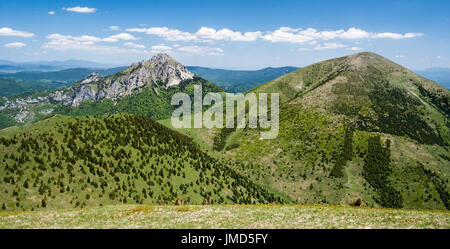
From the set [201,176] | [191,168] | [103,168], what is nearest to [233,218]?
[103,168]

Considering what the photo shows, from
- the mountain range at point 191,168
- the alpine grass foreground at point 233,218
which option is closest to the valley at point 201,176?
the alpine grass foreground at point 233,218

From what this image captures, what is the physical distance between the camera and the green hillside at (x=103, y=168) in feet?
224

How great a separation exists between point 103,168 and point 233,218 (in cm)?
6750

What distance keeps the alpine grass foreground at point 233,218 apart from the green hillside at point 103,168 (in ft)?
75.5

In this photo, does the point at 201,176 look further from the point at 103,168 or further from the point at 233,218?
the point at 233,218

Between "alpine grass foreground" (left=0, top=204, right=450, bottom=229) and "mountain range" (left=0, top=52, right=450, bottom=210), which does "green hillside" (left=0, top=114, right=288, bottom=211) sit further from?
"alpine grass foreground" (left=0, top=204, right=450, bottom=229)

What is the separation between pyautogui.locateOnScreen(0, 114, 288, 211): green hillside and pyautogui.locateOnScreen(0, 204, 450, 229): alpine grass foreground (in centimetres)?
2302

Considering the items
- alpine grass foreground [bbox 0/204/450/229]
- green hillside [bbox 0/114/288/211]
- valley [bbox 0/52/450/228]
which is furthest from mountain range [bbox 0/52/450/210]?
alpine grass foreground [bbox 0/204/450/229]

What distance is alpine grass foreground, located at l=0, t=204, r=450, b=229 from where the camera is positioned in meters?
30.1

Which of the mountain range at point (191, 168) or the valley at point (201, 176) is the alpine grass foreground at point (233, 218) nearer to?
the valley at point (201, 176)

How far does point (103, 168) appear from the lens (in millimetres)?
87250
